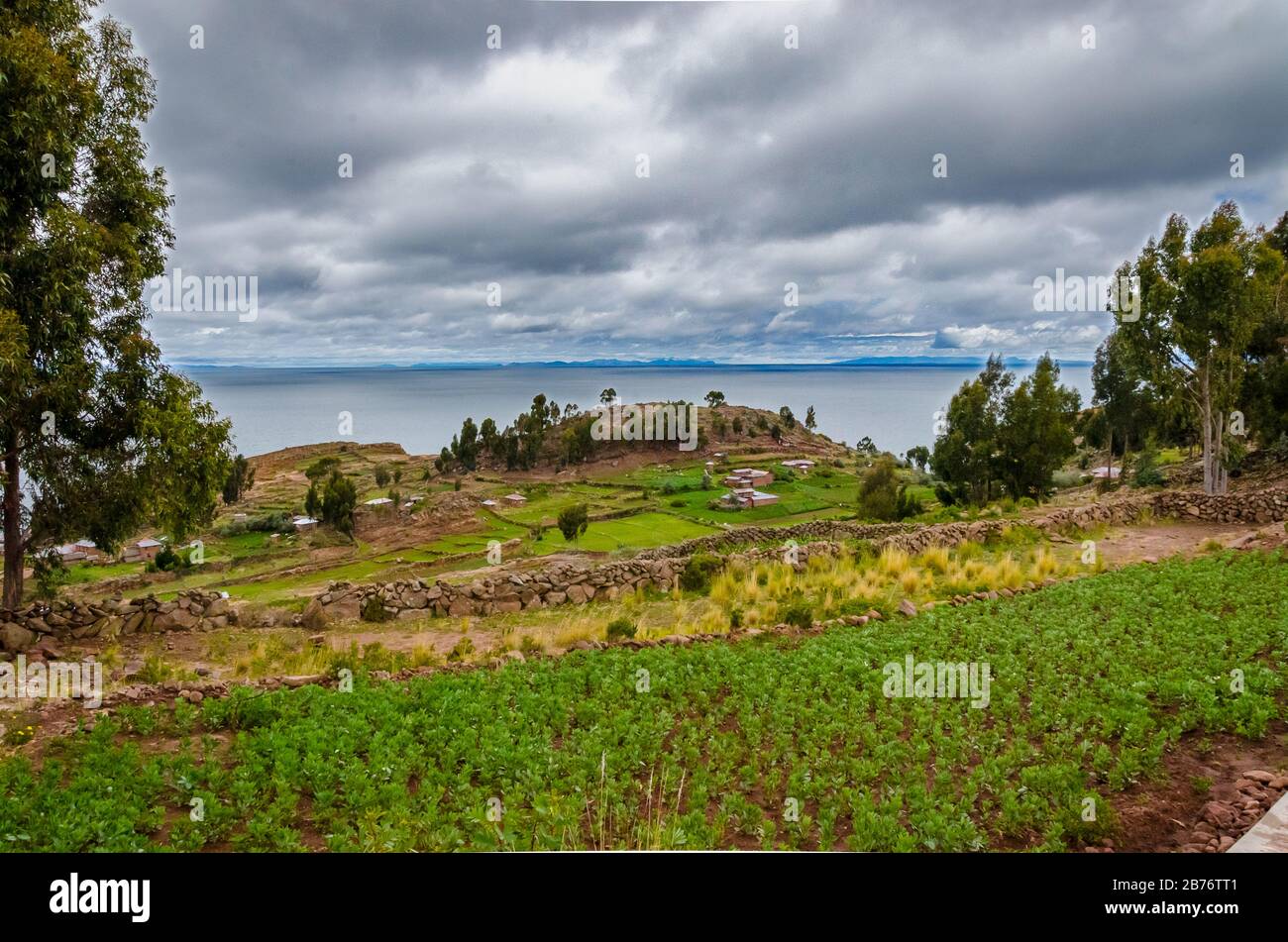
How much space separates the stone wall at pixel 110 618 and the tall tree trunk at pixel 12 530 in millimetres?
395

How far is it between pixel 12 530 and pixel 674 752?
37.2 ft

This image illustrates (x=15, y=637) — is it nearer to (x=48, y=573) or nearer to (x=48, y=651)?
(x=48, y=651)

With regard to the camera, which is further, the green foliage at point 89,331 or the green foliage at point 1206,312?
the green foliage at point 1206,312

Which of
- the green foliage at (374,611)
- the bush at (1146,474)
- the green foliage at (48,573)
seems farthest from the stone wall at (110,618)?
the bush at (1146,474)

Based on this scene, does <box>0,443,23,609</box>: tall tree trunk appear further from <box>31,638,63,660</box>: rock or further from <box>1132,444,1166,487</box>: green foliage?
<box>1132,444,1166,487</box>: green foliage

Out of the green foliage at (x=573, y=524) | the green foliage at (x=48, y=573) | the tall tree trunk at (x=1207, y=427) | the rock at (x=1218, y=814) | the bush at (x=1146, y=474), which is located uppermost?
the tall tree trunk at (x=1207, y=427)

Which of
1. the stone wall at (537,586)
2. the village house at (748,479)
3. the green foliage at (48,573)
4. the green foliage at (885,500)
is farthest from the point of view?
the village house at (748,479)

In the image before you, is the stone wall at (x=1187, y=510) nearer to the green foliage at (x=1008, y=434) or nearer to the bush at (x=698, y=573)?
the bush at (x=698, y=573)

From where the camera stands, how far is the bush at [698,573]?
17.0 metres

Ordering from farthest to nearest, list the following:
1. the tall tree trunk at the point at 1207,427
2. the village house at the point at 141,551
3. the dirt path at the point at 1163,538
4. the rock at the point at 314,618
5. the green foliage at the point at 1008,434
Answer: the village house at the point at 141,551 < the green foliage at the point at 1008,434 < the tall tree trunk at the point at 1207,427 < the dirt path at the point at 1163,538 < the rock at the point at 314,618

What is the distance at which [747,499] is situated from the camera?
59875 mm

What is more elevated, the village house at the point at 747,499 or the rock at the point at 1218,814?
the rock at the point at 1218,814

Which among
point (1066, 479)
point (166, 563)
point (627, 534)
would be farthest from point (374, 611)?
point (1066, 479)
